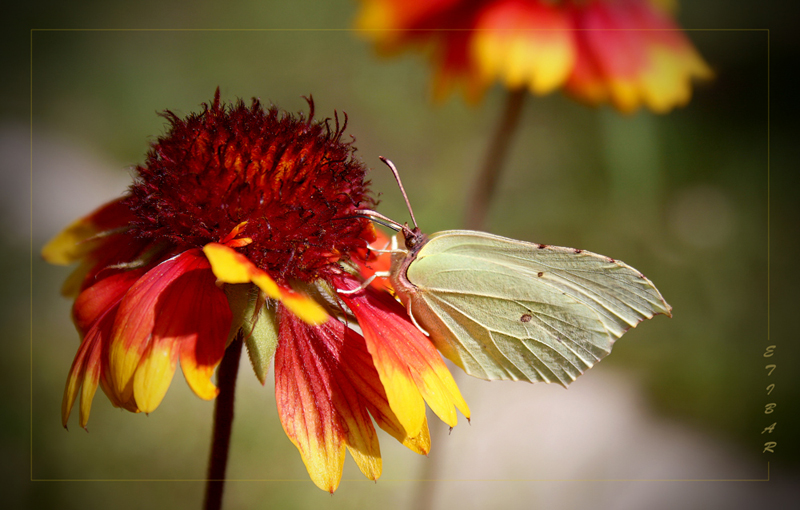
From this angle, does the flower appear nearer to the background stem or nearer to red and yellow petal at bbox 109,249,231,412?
the background stem

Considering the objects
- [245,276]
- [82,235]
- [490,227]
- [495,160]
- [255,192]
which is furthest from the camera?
[490,227]

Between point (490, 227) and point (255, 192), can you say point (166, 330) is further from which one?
point (490, 227)

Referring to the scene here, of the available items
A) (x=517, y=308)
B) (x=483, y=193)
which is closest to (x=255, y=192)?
(x=517, y=308)

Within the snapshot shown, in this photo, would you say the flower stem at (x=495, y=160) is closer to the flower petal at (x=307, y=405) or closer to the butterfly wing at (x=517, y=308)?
the butterfly wing at (x=517, y=308)

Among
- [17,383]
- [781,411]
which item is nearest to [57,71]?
[17,383]

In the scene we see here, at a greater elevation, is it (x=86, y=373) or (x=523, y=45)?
(x=523, y=45)

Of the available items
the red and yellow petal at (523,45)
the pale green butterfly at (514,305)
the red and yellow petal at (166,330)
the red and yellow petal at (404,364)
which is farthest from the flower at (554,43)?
the red and yellow petal at (166,330)

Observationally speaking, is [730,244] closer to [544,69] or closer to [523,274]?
[544,69]

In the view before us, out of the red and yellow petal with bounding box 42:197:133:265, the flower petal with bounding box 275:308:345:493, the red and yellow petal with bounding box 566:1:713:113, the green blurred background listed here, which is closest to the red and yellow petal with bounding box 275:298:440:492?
the flower petal with bounding box 275:308:345:493
